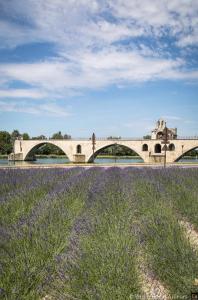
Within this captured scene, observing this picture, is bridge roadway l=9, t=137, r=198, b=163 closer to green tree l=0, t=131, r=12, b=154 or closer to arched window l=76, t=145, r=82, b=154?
arched window l=76, t=145, r=82, b=154

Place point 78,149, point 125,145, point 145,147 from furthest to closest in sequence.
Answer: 1. point 78,149
2. point 125,145
3. point 145,147

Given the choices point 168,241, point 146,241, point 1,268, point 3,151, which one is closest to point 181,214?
point 146,241

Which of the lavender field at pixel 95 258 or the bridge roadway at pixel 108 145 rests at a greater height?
the bridge roadway at pixel 108 145

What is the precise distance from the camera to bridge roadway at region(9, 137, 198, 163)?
196 feet

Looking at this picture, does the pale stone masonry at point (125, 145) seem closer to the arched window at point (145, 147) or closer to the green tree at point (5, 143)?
the arched window at point (145, 147)

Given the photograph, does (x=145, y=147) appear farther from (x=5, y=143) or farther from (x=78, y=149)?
(x=5, y=143)

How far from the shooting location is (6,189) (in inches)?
346

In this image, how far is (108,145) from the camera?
219 feet

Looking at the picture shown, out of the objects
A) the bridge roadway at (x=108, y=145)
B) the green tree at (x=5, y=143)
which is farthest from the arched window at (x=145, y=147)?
the green tree at (x=5, y=143)

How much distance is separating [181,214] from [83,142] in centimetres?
6317

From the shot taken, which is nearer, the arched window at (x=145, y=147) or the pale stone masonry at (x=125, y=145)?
the pale stone masonry at (x=125, y=145)

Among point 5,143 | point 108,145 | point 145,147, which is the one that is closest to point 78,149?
point 108,145

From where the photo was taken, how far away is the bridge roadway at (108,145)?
5967 centimetres

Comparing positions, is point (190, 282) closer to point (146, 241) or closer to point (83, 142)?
point (146, 241)
